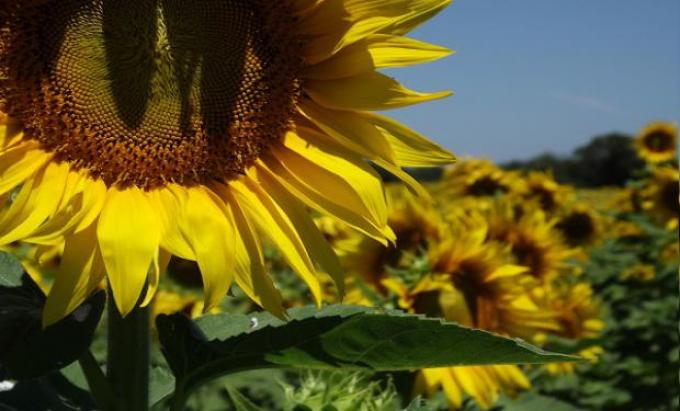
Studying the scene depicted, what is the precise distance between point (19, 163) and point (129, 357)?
347 mm

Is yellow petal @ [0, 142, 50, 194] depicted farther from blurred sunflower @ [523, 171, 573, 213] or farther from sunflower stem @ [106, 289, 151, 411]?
blurred sunflower @ [523, 171, 573, 213]

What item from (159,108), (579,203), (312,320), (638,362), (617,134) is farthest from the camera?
(617,134)

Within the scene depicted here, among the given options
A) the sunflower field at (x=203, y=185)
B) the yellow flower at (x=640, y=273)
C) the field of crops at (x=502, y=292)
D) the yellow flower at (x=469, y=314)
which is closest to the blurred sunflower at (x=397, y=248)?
the field of crops at (x=502, y=292)

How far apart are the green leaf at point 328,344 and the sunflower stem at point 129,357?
0.15 ft

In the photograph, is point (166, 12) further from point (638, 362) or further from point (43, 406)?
point (638, 362)

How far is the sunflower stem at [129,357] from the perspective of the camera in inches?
56.1

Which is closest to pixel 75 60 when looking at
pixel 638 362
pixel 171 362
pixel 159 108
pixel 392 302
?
Result: pixel 159 108

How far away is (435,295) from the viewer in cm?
296

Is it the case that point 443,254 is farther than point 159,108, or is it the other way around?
point 443,254

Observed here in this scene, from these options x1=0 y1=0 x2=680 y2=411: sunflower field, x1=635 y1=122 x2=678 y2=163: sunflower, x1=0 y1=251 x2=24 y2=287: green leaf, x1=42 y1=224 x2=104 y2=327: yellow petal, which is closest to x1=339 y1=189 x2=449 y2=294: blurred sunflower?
x1=0 y1=0 x2=680 y2=411: sunflower field

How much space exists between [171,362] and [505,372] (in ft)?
5.73

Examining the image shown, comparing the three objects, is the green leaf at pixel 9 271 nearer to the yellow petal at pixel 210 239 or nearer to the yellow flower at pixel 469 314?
the yellow petal at pixel 210 239

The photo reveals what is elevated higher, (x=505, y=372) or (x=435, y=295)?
→ (x=435, y=295)

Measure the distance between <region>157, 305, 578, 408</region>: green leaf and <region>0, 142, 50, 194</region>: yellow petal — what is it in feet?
1.03
